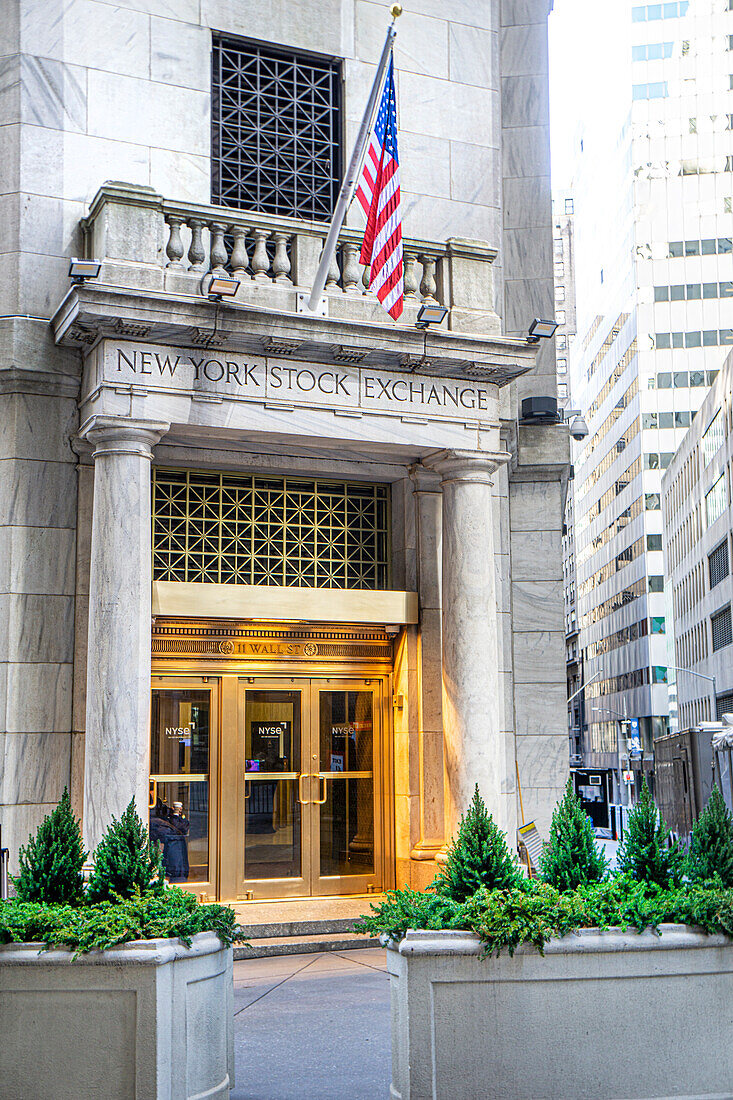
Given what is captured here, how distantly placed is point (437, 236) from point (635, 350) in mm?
92069

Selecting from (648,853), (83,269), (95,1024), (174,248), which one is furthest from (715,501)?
(95,1024)

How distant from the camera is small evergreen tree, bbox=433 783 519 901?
7332 mm

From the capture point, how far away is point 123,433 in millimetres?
12055

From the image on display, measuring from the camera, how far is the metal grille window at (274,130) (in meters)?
14.9

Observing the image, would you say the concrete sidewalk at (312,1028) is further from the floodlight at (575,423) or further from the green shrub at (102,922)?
the floodlight at (575,423)

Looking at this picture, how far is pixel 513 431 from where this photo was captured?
52.3 ft

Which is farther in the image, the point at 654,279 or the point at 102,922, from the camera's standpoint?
the point at 654,279

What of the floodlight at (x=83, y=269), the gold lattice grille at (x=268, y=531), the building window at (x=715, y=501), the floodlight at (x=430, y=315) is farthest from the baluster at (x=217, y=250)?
the building window at (x=715, y=501)

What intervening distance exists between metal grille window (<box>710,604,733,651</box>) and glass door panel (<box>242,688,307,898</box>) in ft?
196

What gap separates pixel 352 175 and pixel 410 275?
1764mm

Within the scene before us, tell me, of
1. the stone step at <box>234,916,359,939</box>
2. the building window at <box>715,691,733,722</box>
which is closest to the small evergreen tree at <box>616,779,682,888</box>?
the stone step at <box>234,916,359,939</box>

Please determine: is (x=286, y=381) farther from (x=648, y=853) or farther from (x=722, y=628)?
(x=722, y=628)

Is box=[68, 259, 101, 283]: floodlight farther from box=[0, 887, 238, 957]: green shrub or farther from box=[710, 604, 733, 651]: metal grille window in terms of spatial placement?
box=[710, 604, 733, 651]: metal grille window

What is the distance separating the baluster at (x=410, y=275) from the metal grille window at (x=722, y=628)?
199 feet
